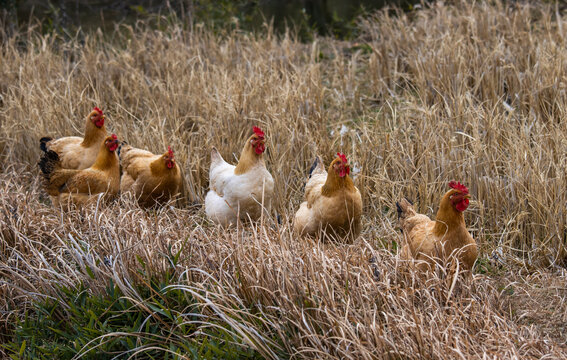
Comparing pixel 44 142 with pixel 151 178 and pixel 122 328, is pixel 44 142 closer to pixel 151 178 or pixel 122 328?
pixel 151 178

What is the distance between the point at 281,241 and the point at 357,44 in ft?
18.9

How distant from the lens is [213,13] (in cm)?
882

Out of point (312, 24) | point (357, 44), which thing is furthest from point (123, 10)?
point (357, 44)

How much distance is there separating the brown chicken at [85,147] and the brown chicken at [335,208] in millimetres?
2075

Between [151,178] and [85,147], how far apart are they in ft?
2.77

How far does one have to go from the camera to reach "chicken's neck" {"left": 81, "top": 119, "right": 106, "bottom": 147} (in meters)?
4.91

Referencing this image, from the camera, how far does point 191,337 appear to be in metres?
2.80

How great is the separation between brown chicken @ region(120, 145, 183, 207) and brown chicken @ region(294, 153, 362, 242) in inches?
47.6

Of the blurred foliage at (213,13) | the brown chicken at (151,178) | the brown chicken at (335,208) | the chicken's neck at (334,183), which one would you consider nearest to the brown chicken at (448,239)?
the brown chicken at (335,208)

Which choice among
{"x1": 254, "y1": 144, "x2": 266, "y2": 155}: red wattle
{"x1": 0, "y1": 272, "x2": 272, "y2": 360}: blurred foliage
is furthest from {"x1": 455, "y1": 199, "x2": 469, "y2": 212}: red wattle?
{"x1": 254, "y1": 144, "x2": 266, "y2": 155}: red wattle

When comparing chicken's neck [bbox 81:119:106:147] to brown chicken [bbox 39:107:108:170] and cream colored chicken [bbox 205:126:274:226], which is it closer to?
brown chicken [bbox 39:107:108:170]

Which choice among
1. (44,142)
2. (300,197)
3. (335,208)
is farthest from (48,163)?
(335,208)

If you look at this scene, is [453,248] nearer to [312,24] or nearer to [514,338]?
[514,338]

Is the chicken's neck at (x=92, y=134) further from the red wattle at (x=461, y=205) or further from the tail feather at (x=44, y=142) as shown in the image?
the red wattle at (x=461, y=205)
